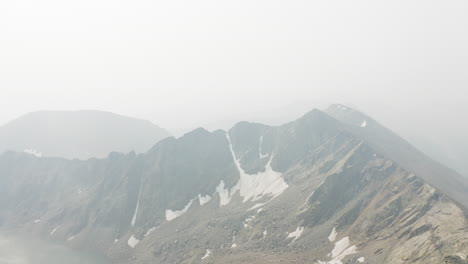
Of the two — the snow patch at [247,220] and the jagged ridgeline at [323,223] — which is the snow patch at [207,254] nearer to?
the jagged ridgeline at [323,223]

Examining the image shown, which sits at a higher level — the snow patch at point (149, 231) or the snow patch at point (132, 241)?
the snow patch at point (149, 231)

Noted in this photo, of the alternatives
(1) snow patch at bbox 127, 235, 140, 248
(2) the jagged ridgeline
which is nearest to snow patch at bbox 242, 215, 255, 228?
(2) the jagged ridgeline

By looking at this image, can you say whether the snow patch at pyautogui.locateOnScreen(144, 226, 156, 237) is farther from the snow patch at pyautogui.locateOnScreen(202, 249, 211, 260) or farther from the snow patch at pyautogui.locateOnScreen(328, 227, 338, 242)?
the snow patch at pyautogui.locateOnScreen(328, 227, 338, 242)

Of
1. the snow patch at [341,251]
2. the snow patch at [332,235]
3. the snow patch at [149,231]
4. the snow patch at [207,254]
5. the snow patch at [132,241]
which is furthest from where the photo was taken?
the snow patch at [149,231]

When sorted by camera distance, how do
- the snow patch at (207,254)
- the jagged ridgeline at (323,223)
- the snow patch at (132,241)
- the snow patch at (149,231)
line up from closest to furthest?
the jagged ridgeline at (323,223)
the snow patch at (207,254)
the snow patch at (132,241)
the snow patch at (149,231)

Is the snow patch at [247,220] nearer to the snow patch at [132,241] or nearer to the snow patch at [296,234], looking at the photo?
the snow patch at [296,234]

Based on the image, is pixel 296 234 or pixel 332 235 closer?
pixel 332 235

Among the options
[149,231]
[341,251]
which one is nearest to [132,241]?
[149,231]

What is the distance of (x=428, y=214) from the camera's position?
102688mm

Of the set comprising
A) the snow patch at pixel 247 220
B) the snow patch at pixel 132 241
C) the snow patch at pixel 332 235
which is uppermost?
the snow patch at pixel 332 235

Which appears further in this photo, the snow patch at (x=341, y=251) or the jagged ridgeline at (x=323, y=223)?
the snow patch at (x=341, y=251)

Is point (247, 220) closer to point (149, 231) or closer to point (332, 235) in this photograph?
point (332, 235)

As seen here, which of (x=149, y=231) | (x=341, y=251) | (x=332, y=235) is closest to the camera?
(x=341, y=251)

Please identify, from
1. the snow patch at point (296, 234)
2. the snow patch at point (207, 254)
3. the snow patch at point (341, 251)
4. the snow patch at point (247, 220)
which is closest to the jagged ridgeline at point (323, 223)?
the snow patch at point (296, 234)
